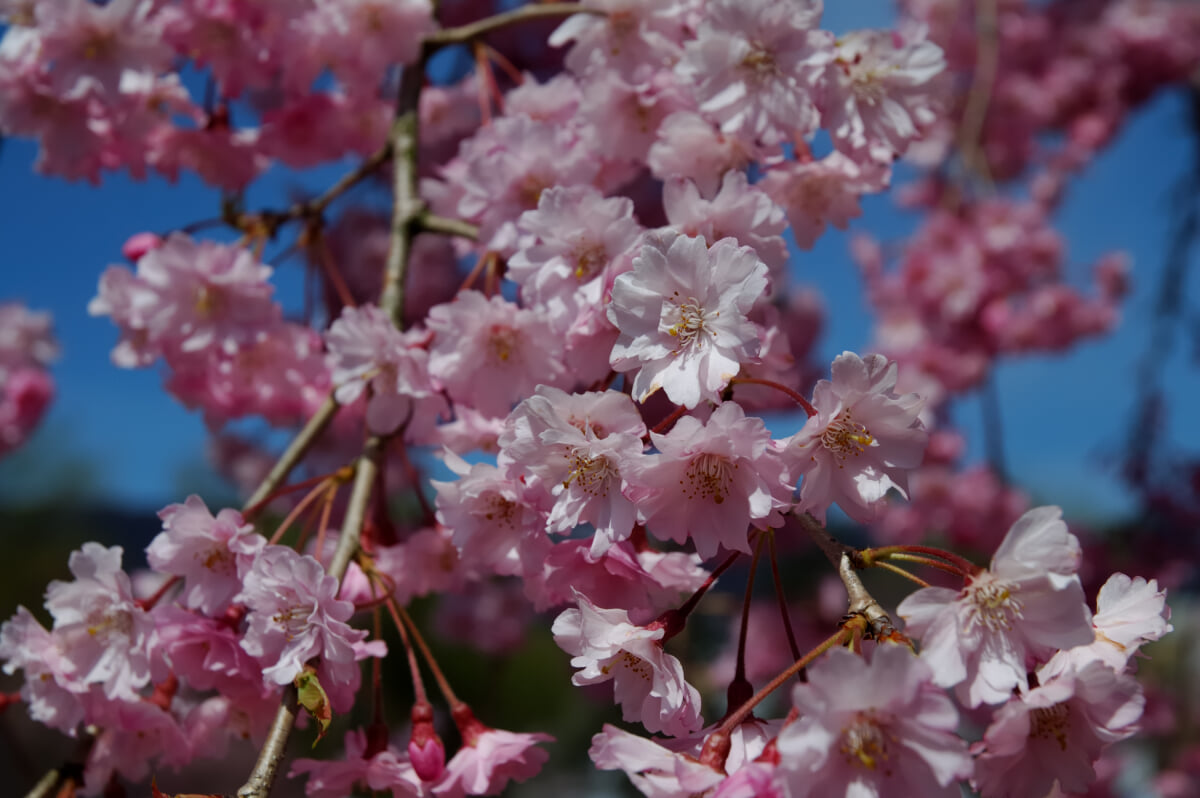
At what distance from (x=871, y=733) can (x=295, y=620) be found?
0.51 metres

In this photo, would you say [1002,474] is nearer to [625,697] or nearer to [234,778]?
[625,697]

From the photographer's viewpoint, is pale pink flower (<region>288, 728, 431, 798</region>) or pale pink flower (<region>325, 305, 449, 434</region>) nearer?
pale pink flower (<region>288, 728, 431, 798</region>)

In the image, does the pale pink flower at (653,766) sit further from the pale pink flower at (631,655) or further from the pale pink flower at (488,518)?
the pale pink flower at (488,518)

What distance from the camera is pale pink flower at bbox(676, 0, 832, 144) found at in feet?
3.13

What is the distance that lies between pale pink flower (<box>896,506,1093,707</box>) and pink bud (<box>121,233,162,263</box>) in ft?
3.66

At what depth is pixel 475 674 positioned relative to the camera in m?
4.90

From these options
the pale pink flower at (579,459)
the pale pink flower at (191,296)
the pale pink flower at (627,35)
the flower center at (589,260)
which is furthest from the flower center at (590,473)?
the pale pink flower at (191,296)

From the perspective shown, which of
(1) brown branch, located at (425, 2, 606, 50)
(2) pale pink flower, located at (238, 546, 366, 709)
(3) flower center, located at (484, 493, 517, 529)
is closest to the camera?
(2) pale pink flower, located at (238, 546, 366, 709)

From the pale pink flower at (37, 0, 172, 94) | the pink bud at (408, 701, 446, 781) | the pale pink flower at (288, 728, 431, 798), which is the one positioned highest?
the pale pink flower at (37, 0, 172, 94)

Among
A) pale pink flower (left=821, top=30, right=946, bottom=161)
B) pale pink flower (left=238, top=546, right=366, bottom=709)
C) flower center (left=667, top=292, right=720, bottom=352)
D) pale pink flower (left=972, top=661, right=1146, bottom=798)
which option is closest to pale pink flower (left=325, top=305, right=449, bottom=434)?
pale pink flower (left=238, top=546, right=366, bottom=709)

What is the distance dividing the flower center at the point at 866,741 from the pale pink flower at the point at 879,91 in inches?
26.5

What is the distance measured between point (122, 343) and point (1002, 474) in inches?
114

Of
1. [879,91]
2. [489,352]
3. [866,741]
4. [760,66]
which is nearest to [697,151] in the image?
[760,66]

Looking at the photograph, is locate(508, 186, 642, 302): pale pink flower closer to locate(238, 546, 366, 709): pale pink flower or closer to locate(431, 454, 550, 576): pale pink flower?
locate(431, 454, 550, 576): pale pink flower
